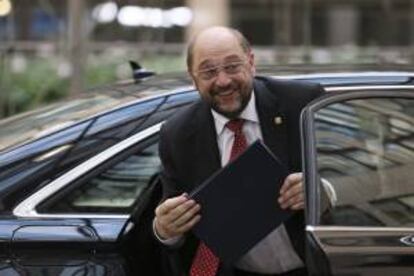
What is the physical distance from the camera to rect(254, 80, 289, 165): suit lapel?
3027 mm

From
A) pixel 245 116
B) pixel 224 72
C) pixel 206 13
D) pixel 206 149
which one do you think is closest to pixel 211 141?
pixel 206 149

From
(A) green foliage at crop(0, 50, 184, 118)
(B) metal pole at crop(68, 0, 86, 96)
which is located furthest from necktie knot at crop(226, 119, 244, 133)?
(A) green foliage at crop(0, 50, 184, 118)

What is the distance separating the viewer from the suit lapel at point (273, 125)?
303cm

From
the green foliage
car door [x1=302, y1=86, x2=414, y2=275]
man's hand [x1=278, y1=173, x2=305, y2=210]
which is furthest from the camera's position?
the green foliage

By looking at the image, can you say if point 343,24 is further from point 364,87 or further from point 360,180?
point 360,180

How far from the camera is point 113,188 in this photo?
3.33 metres

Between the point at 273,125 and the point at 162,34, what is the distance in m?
9.45

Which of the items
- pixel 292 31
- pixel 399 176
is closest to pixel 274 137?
pixel 399 176

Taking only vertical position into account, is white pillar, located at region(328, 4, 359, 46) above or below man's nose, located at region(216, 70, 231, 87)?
below

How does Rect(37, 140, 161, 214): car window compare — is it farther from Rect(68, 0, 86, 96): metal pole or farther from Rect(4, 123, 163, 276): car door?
Rect(68, 0, 86, 96): metal pole

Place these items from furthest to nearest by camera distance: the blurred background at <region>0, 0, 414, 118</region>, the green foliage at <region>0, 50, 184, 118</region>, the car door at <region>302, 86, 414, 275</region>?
the blurred background at <region>0, 0, 414, 118</region> → the green foliage at <region>0, 50, 184, 118</region> → the car door at <region>302, 86, 414, 275</region>

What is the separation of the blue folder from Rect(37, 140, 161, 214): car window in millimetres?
470

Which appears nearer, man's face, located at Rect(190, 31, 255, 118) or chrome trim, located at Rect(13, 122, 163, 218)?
man's face, located at Rect(190, 31, 255, 118)

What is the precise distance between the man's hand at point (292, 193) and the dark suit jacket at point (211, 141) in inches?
4.0
